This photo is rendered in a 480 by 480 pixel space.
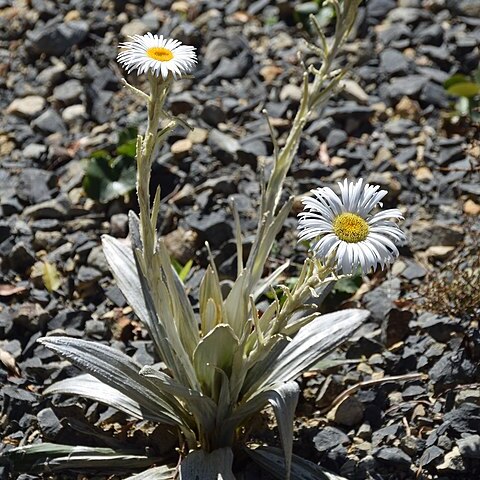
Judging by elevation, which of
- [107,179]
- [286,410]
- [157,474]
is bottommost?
[157,474]

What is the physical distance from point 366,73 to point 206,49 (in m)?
0.90

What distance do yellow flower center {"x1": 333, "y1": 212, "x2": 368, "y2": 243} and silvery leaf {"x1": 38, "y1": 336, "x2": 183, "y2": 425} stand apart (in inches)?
32.6

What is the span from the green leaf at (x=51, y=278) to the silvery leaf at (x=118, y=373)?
35.3 inches

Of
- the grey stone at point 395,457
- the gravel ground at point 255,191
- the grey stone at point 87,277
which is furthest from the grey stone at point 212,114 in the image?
the grey stone at point 395,457

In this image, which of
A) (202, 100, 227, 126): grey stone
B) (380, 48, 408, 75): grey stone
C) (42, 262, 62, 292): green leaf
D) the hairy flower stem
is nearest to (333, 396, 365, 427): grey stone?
the hairy flower stem

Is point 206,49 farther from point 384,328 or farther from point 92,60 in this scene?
point 384,328

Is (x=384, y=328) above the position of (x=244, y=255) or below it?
below

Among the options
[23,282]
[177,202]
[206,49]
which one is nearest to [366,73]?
[206,49]

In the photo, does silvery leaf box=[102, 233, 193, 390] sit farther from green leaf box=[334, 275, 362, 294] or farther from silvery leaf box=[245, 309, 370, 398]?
green leaf box=[334, 275, 362, 294]

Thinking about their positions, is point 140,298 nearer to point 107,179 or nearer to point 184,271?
point 184,271

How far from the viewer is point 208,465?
9.11ft

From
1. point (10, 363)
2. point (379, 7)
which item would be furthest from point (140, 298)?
point (379, 7)

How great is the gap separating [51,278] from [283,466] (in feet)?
4.75

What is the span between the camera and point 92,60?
16.3ft
